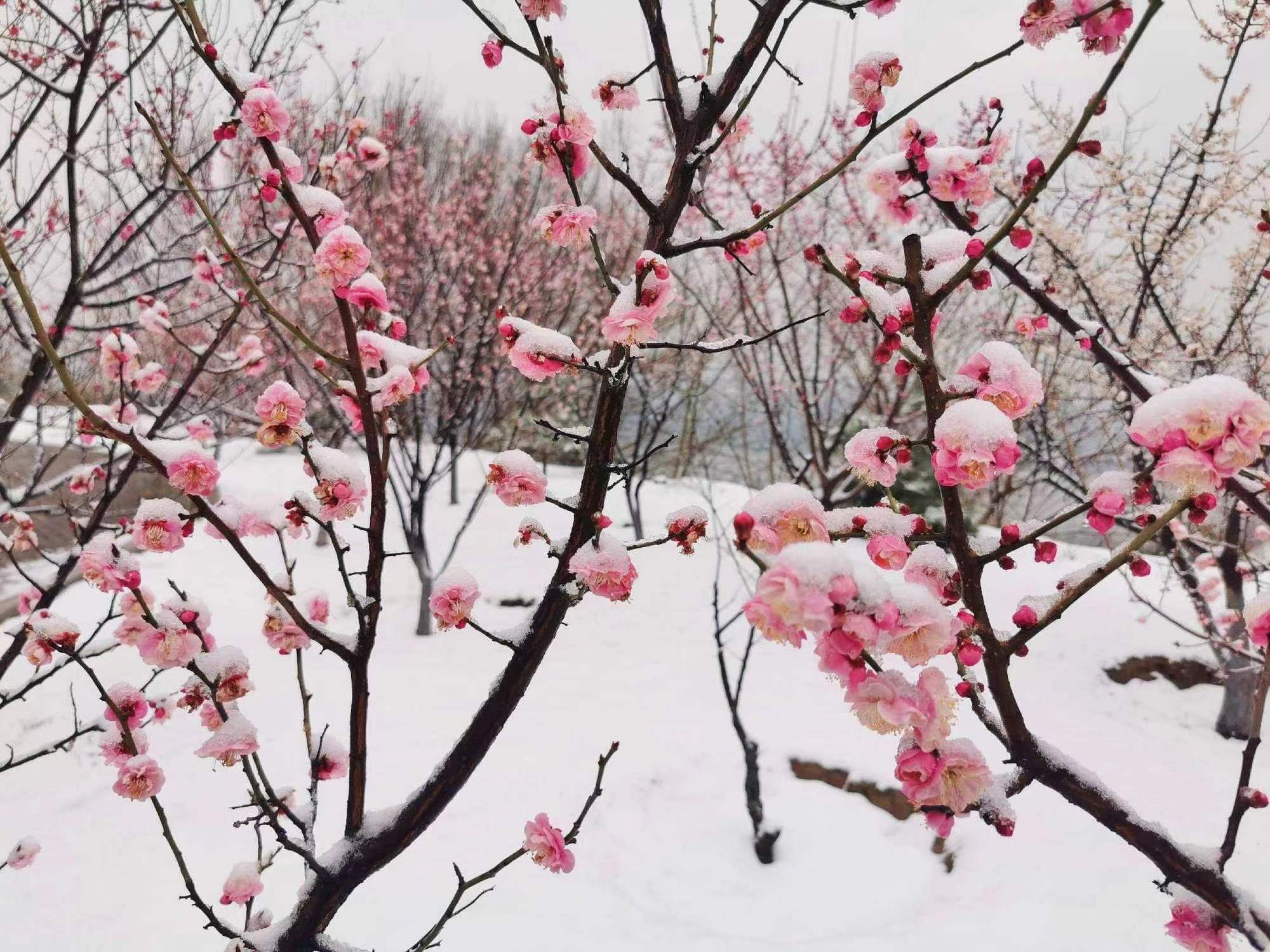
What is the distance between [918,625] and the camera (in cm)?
83

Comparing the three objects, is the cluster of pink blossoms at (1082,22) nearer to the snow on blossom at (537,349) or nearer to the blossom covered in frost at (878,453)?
the blossom covered in frost at (878,453)

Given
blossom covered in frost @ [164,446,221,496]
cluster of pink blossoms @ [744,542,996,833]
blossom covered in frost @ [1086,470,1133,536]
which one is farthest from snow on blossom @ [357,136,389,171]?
blossom covered in frost @ [1086,470,1133,536]

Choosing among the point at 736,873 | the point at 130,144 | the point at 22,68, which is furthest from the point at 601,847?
the point at 130,144

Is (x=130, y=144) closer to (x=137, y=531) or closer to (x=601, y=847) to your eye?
(x=137, y=531)

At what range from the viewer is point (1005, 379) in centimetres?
106

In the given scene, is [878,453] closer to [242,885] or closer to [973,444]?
[973,444]

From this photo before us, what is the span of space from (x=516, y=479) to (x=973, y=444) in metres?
0.85

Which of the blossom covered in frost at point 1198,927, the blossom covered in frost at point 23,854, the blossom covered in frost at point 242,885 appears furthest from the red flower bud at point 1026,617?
the blossom covered in frost at point 23,854

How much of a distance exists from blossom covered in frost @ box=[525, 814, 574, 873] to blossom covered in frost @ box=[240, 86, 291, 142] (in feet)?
5.28

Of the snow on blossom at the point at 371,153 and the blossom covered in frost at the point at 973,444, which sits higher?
the snow on blossom at the point at 371,153

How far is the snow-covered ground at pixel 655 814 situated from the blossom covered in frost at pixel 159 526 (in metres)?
0.19

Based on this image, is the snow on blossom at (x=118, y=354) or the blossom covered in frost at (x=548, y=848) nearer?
the blossom covered in frost at (x=548, y=848)

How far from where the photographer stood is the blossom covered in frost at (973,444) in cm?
90

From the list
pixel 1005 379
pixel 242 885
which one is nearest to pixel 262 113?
pixel 1005 379
